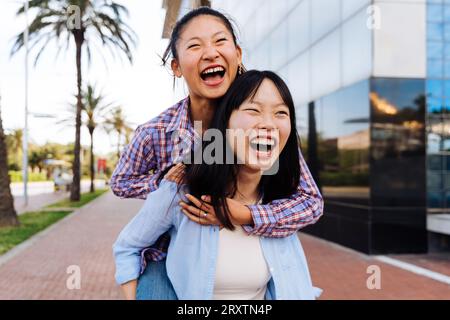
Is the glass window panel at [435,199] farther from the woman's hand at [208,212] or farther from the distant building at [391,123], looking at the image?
the woman's hand at [208,212]

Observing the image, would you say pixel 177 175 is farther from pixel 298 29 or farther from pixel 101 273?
pixel 298 29

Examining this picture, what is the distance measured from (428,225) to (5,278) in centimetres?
748

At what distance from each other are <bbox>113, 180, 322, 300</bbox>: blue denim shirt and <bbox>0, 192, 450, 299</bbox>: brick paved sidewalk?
16.2 ft

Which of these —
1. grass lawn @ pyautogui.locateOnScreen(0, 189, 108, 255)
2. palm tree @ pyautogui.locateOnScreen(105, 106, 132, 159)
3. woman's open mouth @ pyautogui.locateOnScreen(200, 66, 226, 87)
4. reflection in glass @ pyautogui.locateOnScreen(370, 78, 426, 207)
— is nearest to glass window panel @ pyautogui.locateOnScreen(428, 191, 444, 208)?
reflection in glass @ pyautogui.locateOnScreen(370, 78, 426, 207)

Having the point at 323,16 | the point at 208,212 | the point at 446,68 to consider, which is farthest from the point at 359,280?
the point at 323,16

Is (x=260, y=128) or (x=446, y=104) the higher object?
(x=446, y=104)

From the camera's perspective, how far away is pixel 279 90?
1656 mm

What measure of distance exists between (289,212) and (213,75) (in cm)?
54

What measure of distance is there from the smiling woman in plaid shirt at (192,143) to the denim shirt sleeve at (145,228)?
0.13ft

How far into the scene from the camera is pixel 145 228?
1.65 meters

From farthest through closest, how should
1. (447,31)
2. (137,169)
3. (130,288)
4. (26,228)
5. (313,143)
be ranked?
(26,228) → (313,143) → (447,31) → (137,169) → (130,288)

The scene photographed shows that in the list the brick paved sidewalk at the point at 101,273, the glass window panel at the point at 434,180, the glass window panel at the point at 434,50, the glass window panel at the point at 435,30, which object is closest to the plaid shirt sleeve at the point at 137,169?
the brick paved sidewalk at the point at 101,273

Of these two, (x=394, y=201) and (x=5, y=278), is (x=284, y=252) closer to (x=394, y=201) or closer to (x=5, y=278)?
(x=5, y=278)

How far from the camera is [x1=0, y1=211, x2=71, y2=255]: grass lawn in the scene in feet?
35.4
